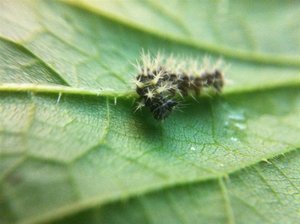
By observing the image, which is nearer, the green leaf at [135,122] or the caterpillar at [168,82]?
the green leaf at [135,122]

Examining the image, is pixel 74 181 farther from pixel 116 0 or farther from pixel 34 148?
pixel 116 0

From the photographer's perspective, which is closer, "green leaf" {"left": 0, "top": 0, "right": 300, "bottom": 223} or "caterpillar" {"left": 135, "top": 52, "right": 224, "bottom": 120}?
"green leaf" {"left": 0, "top": 0, "right": 300, "bottom": 223}

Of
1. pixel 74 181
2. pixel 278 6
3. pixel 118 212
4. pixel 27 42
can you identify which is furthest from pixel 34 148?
pixel 278 6

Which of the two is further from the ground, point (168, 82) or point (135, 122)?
point (168, 82)

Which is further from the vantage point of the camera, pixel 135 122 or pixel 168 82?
pixel 168 82
